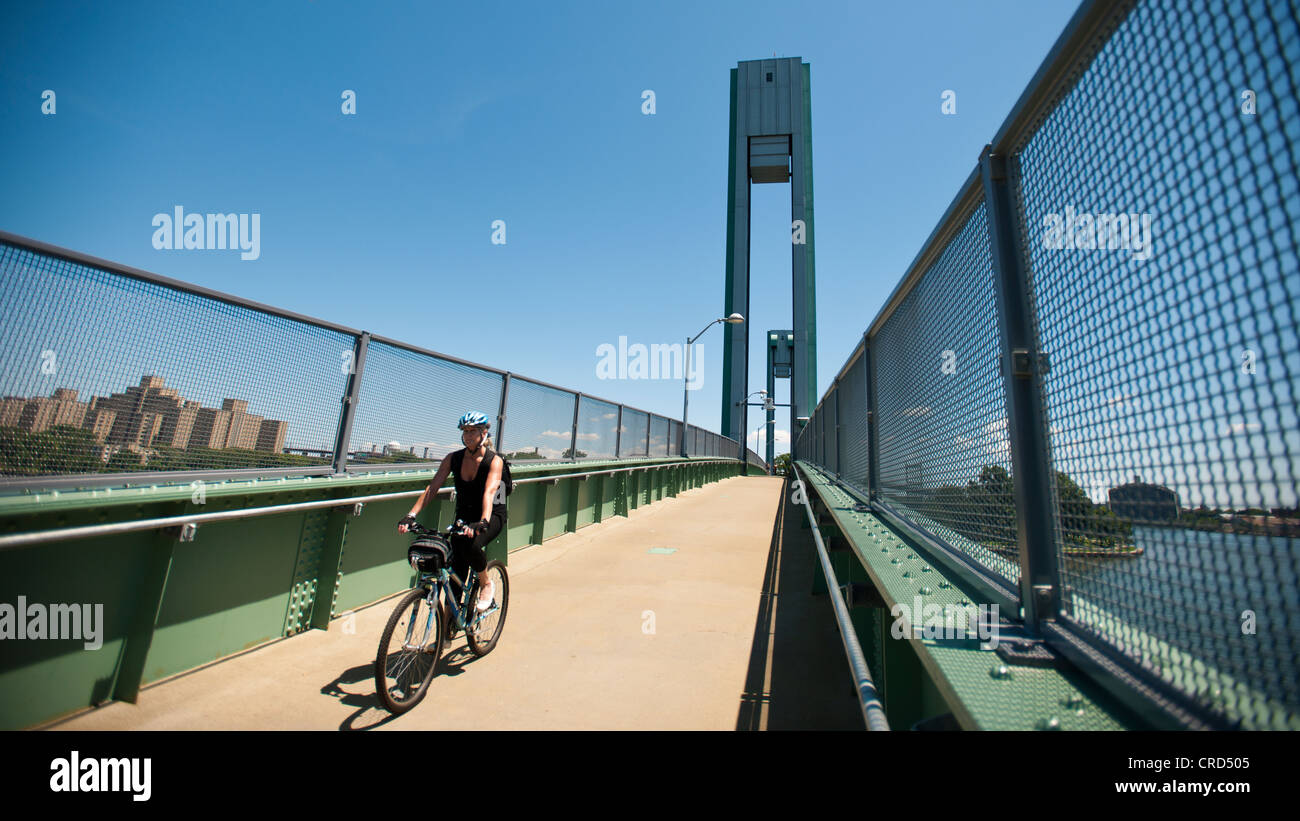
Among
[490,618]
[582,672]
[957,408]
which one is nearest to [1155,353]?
[957,408]

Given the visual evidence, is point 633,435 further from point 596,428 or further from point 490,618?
point 490,618

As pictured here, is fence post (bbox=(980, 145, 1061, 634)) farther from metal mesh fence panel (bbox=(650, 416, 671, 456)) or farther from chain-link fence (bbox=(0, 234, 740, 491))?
metal mesh fence panel (bbox=(650, 416, 671, 456))

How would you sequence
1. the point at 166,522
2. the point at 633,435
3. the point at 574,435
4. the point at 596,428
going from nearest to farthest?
the point at 166,522
the point at 574,435
the point at 596,428
the point at 633,435

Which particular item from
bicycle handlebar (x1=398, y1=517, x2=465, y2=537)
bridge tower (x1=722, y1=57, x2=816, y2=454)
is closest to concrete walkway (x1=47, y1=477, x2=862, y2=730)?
bicycle handlebar (x1=398, y1=517, x2=465, y2=537)

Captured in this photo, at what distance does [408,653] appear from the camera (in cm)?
327

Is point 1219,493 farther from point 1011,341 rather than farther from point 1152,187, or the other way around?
point 1011,341

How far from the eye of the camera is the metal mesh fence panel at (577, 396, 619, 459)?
9.26 metres

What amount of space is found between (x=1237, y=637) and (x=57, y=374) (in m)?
4.38

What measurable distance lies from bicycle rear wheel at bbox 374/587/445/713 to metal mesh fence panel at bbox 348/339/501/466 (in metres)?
1.76

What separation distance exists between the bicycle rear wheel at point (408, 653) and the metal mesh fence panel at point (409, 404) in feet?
5.76

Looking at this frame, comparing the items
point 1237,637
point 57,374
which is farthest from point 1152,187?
point 57,374

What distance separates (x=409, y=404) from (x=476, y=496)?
1.77 meters

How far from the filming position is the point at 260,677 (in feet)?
11.0
